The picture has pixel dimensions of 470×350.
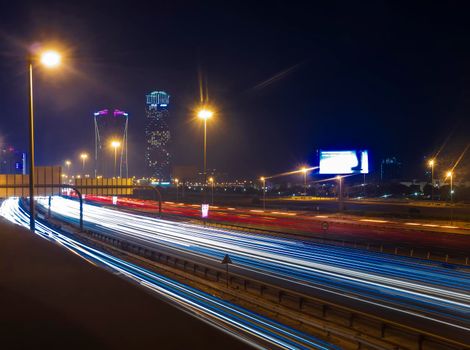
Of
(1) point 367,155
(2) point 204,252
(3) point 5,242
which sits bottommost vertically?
(2) point 204,252

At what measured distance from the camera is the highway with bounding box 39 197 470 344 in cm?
1373

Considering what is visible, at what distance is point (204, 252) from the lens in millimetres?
26016

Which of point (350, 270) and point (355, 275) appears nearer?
point (355, 275)

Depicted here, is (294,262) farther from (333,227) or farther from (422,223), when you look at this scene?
(422,223)

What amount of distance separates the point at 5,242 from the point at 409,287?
14.3m

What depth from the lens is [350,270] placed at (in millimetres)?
19547

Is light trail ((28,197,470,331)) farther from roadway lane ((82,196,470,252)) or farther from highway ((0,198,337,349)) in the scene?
roadway lane ((82,196,470,252))

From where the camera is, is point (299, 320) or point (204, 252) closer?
point (299, 320)

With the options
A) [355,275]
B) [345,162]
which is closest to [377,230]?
[345,162]

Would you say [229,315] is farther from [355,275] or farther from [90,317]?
[90,317]

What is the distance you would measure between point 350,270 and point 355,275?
970 mm

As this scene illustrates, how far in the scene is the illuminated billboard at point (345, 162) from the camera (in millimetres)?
51531

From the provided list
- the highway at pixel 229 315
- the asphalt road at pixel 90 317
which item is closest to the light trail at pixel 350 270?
the highway at pixel 229 315

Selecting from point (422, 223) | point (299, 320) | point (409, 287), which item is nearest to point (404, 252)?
point (409, 287)
